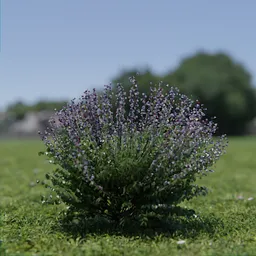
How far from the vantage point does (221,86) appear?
171 ft

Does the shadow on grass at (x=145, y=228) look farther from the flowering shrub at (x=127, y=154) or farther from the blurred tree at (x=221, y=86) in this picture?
the blurred tree at (x=221, y=86)

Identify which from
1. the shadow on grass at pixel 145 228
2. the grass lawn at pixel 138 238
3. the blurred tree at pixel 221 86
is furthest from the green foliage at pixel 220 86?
the shadow on grass at pixel 145 228

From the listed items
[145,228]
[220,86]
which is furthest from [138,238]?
[220,86]

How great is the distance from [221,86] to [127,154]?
48228 mm

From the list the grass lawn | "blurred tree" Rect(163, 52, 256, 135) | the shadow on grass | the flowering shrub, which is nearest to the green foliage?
"blurred tree" Rect(163, 52, 256, 135)

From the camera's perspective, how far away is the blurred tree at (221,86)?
51.2m

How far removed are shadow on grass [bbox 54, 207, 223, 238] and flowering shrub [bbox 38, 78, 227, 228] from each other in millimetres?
120

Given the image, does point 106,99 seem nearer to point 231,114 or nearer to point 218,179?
point 218,179

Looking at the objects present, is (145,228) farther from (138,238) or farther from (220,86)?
(220,86)

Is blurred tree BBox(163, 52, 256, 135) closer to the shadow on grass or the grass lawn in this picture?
the grass lawn

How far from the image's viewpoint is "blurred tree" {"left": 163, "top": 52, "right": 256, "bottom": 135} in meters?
51.2

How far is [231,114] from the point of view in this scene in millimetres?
52156

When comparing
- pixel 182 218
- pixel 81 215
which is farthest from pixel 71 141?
pixel 182 218

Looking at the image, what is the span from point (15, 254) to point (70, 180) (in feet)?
3.57
